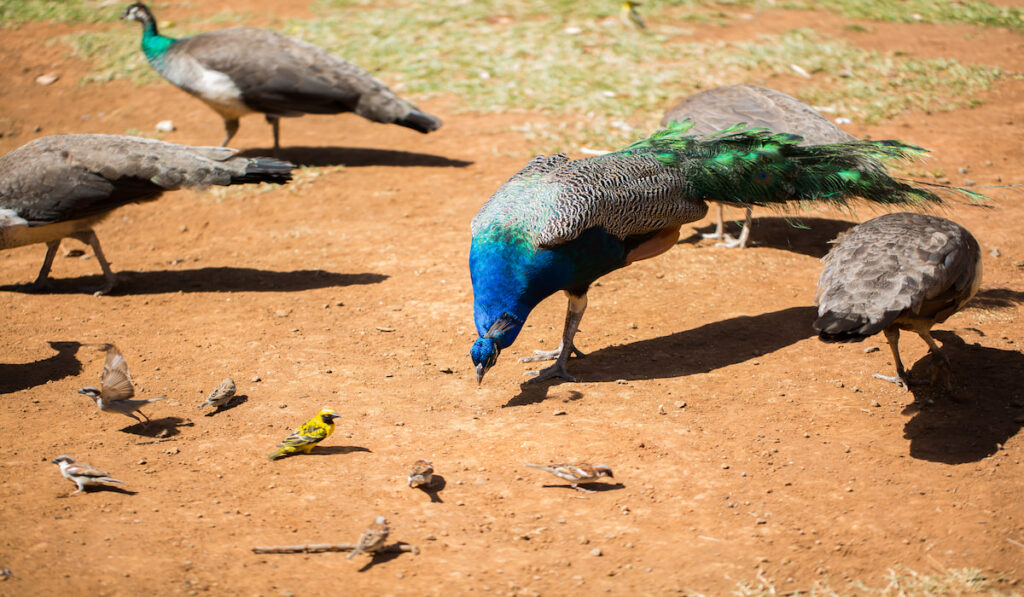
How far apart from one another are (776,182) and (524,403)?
85.3 inches

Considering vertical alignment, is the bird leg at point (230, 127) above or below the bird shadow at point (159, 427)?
above

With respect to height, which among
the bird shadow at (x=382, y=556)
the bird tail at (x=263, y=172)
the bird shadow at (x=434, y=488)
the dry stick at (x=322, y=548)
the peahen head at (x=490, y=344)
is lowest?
the bird shadow at (x=434, y=488)

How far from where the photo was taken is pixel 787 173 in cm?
552

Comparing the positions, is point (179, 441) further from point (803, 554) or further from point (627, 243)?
point (803, 554)

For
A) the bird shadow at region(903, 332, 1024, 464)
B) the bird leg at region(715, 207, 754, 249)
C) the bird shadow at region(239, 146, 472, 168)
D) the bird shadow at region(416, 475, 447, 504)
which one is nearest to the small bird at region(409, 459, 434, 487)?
the bird shadow at region(416, 475, 447, 504)

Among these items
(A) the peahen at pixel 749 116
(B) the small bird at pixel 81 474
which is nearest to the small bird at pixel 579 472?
(B) the small bird at pixel 81 474

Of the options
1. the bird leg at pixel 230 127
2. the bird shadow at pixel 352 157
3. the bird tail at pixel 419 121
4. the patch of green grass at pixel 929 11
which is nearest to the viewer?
the bird tail at pixel 419 121

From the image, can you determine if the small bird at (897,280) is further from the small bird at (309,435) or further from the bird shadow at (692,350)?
the small bird at (309,435)

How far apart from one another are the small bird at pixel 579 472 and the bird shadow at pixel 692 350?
100 centimetres

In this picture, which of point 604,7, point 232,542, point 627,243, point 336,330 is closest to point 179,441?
point 232,542

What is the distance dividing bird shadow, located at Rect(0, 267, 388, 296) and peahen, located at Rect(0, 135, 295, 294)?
194 millimetres

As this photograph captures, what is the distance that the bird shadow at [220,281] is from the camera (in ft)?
22.7

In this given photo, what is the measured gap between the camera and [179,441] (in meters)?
4.73

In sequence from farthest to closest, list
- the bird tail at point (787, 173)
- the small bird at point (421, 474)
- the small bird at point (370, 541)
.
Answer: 1. the bird tail at point (787, 173)
2. the small bird at point (421, 474)
3. the small bird at point (370, 541)
